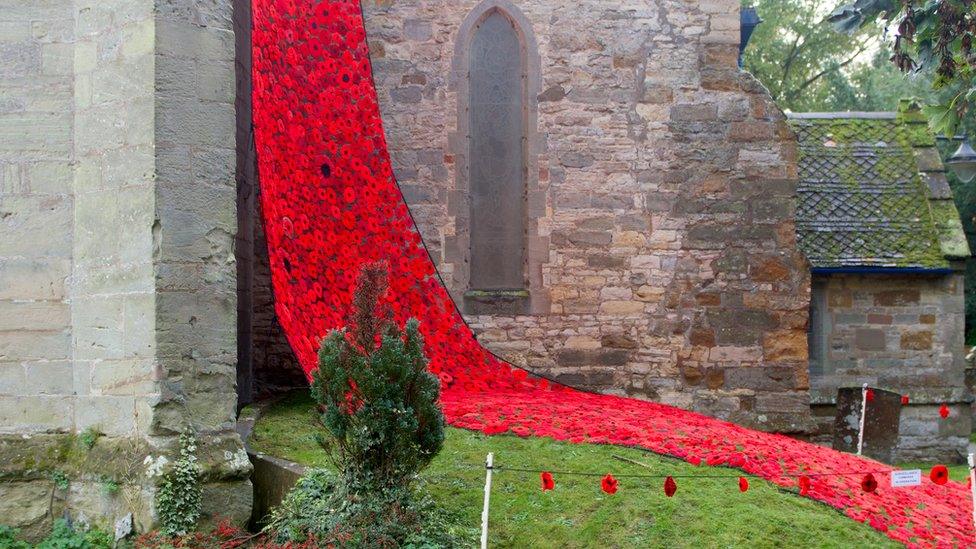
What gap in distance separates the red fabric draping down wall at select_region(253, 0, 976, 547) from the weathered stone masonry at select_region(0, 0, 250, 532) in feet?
7.38

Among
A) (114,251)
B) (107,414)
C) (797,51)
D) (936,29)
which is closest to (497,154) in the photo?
(936,29)

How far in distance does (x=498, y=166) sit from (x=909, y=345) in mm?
7197

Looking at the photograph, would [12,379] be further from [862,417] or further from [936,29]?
[862,417]

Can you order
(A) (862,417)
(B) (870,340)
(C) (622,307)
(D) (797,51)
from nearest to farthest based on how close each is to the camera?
(A) (862,417), (C) (622,307), (B) (870,340), (D) (797,51)

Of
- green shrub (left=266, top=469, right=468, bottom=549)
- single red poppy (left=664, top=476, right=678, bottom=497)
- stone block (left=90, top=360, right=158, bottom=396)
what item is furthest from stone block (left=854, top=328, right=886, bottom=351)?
stone block (left=90, top=360, right=158, bottom=396)

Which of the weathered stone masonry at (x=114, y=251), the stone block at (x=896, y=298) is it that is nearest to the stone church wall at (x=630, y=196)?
the stone block at (x=896, y=298)

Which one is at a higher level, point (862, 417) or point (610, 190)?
point (610, 190)

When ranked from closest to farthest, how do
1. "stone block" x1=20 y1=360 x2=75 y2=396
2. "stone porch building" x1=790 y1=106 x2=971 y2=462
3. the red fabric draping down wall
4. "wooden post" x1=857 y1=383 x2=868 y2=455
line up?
"stone block" x1=20 y1=360 x2=75 y2=396 → the red fabric draping down wall → "wooden post" x1=857 y1=383 x2=868 y2=455 → "stone porch building" x1=790 y1=106 x2=971 y2=462

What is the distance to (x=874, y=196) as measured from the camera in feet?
52.3

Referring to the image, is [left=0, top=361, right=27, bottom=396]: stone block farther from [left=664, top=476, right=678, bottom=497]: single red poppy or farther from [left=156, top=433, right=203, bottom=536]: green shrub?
[left=664, top=476, right=678, bottom=497]: single red poppy

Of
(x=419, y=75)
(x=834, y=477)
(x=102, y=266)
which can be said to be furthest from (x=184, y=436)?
(x=419, y=75)

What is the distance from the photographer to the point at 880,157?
A: 1661cm

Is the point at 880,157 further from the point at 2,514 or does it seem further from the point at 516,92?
the point at 2,514

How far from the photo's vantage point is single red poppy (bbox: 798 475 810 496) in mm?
6738
